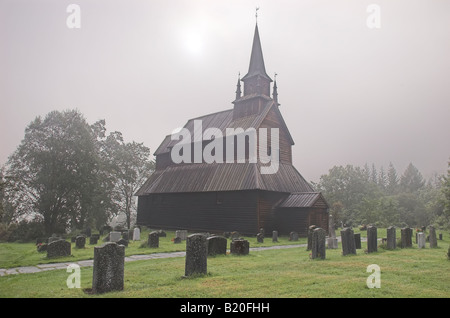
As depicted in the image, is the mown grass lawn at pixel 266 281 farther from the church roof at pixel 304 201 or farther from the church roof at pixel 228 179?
the church roof at pixel 228 179

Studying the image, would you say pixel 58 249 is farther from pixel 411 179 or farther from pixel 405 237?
pixel 411 179

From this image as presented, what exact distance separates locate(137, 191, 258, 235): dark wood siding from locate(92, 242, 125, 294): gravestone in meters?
17.9

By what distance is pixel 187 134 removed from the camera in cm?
3738

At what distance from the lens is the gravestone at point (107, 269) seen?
22.9ft

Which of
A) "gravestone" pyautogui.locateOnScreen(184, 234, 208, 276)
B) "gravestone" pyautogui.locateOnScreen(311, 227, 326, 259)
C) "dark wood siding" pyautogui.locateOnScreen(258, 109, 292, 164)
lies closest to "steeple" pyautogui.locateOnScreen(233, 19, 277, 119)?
"dark wood siding" pyautogui.locateOnScreen(258, 109, 292, 164)

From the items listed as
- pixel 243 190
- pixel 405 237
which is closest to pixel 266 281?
pixel 405 237

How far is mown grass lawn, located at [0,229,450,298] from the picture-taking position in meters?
6.68

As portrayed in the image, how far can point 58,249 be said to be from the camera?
44.9ft

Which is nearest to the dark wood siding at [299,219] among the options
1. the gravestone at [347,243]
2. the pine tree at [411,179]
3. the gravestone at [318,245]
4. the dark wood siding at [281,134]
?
the dark wood siding at [281,134]

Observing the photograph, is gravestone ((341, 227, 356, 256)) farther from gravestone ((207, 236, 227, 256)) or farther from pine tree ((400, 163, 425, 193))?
pine tree ((400, 163, 425, 193))

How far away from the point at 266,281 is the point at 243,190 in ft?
57.7

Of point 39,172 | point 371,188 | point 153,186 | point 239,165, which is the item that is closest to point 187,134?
point 153,186

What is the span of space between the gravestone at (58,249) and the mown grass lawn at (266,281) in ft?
12.4
